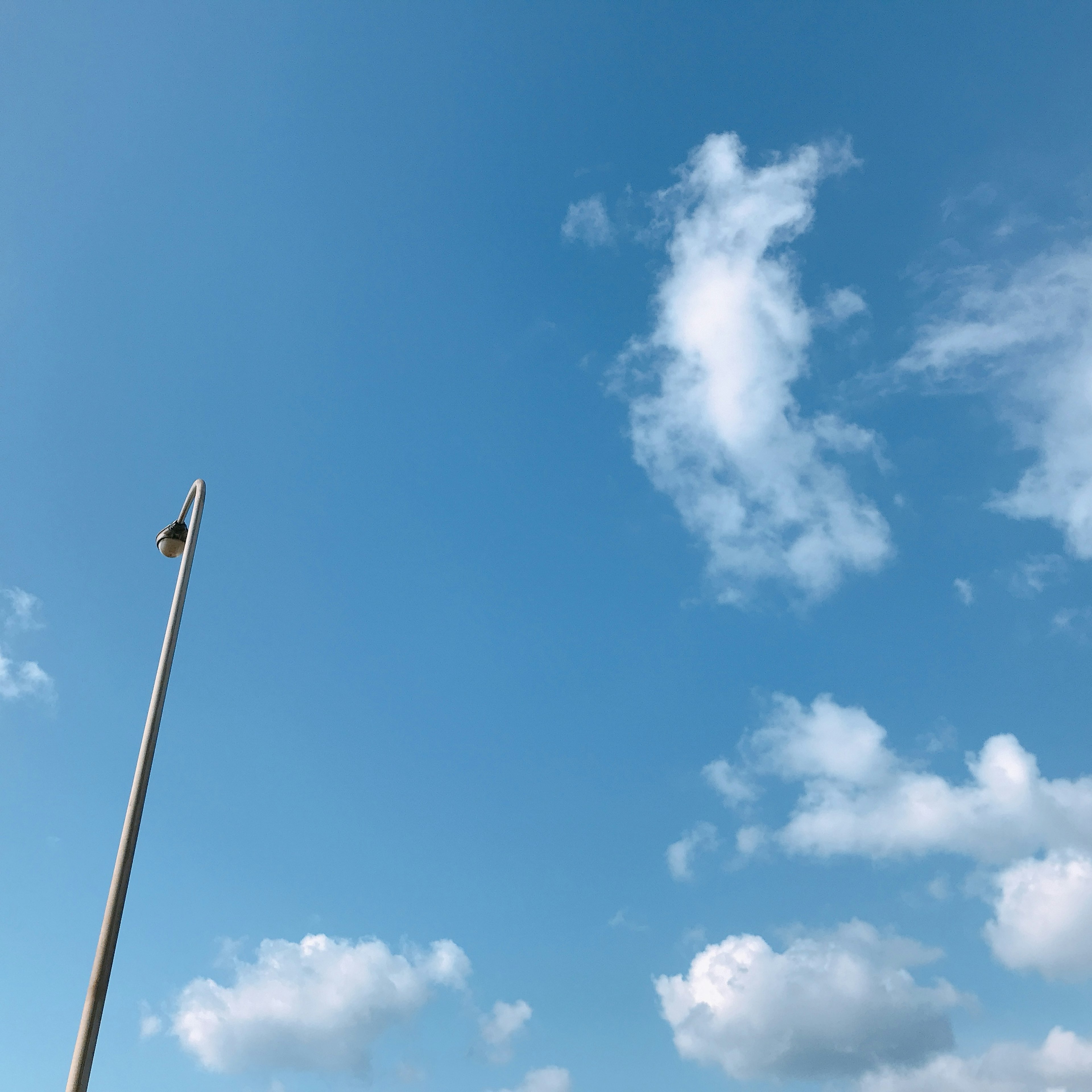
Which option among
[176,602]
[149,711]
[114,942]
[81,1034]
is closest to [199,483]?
[176,602]

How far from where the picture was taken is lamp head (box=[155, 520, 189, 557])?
70.4ft

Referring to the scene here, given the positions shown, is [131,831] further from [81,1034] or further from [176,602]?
[176,602]

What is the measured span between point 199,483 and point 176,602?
3579 millimetres

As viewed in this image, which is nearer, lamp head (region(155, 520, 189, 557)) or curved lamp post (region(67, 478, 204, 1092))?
curved lamp post (region(67, 478, 204, 1092))

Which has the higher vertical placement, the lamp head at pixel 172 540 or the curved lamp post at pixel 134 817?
the lamp head at pixel 172 540

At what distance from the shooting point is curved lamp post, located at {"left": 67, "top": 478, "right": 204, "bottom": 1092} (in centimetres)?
1359

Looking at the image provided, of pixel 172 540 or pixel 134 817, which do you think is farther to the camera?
pixel 172 540

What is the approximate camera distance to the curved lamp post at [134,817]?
1359 centimetres

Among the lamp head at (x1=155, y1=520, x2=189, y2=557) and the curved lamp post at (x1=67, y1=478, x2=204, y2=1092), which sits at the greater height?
the lamp head at (x1=155, y1=520, x2=189, y2=557)

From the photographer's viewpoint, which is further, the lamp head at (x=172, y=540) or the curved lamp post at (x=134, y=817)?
the lamp head at (x=172, y=540)

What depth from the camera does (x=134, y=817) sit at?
1577 cm

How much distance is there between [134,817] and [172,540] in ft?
25.5

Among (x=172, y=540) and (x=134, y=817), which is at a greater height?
(x=172, y=540)

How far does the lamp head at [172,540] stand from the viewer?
21469mm
